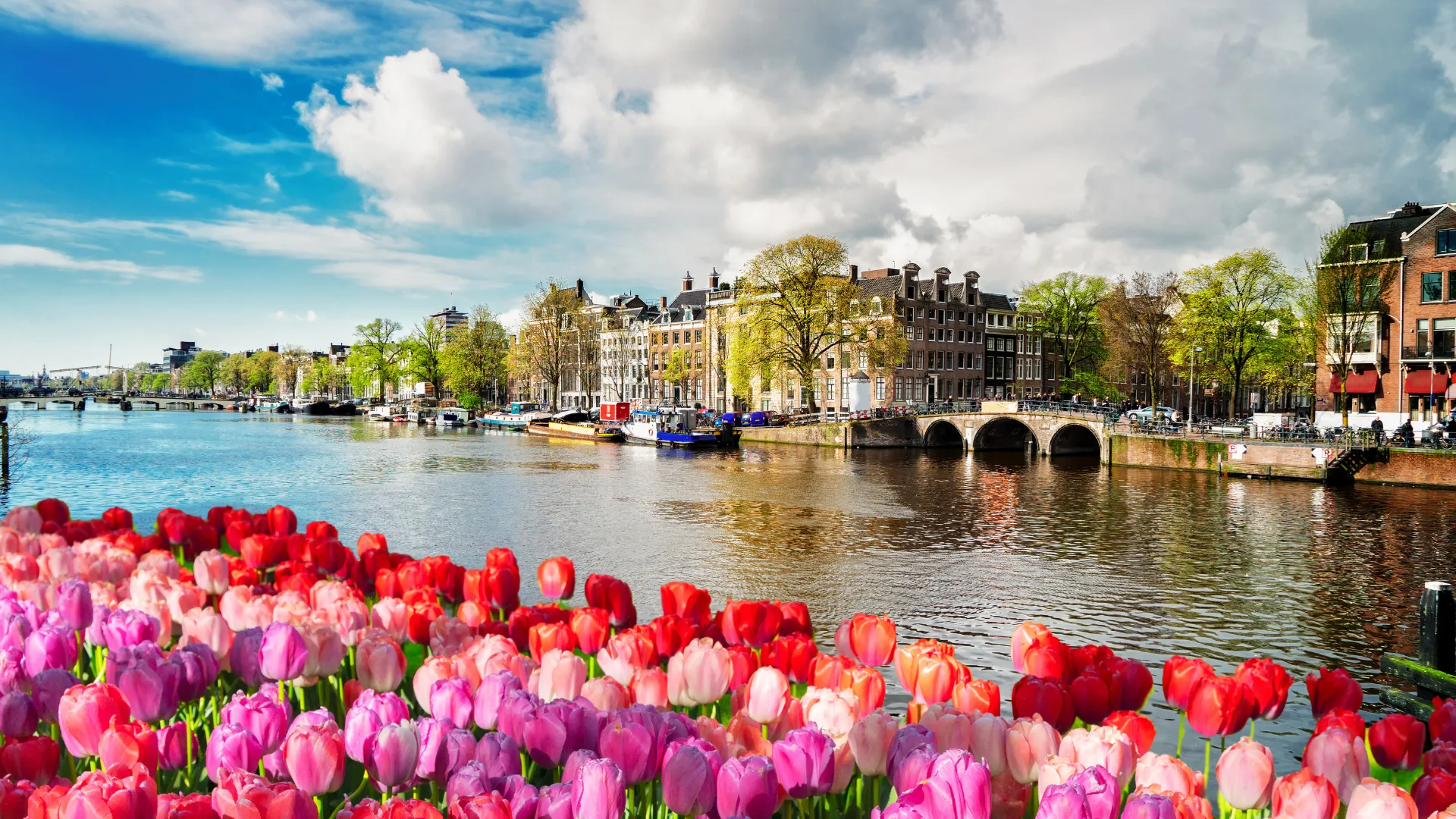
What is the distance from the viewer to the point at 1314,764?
3002 mm

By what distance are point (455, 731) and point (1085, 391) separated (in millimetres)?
81096

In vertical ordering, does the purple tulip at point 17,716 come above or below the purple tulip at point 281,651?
below

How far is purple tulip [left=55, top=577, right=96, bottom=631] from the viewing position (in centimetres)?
441

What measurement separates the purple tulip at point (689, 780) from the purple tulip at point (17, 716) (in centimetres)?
229

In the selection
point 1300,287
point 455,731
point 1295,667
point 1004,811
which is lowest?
point 1295,667

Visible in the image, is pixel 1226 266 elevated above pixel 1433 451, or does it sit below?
above

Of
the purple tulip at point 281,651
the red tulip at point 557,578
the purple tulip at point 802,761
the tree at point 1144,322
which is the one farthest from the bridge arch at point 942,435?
the purple tulip at point 802,761

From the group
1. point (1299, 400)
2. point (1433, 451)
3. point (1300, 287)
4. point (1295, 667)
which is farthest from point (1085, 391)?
point (1295, 667)

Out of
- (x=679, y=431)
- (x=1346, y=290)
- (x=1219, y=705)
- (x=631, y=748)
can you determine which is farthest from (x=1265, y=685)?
(x=679, y=431)

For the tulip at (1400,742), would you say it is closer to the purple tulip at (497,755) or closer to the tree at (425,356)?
the purple tulip at (497,755)

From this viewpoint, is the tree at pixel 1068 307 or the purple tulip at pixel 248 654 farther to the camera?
the tree at pixel 1068 307

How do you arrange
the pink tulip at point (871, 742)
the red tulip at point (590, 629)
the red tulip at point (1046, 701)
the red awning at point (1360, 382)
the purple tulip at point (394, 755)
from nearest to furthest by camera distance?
1. the purple tulip at point (394, 755)
2. the pink tulip at point (871, 742)
3. the red tulip at point (1046, 701)
4. the red tulip at point (590, 629)
5. the red awning at point (1360, 382)

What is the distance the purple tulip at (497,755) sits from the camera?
2725 millimetres

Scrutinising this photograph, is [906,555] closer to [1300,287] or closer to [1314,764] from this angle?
[1314,764]
